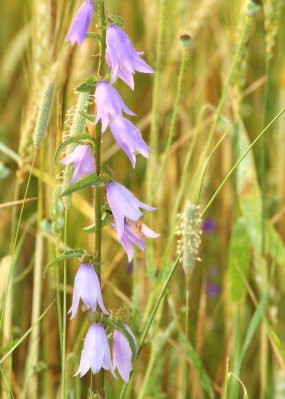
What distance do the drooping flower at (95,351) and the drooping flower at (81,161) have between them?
188mm

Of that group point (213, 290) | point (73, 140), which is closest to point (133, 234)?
point (73, 140)

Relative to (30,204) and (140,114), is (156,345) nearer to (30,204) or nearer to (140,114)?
(30,204)

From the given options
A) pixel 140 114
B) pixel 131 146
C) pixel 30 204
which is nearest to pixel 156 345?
pixel 131 146

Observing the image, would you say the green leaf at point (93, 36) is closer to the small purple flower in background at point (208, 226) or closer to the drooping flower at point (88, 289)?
the drooping flower at point (88, 289)

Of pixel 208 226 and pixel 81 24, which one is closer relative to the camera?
pixel 81 24

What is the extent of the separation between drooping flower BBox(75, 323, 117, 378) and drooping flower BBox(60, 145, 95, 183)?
0.62 feet

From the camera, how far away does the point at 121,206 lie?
0.98 meters

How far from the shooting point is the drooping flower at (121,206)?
0.98m

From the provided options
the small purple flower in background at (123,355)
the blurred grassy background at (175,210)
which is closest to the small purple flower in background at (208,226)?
the blurred grassy background at (175,210)

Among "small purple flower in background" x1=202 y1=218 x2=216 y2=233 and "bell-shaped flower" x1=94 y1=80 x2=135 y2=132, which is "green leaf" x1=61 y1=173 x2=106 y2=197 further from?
"small purple flower in background" x1=202 y1=218 x2=216 y2=233

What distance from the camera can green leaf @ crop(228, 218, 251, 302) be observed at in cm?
155

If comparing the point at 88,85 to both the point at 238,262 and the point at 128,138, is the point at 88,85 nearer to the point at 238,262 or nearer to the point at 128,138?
the point at 128,138

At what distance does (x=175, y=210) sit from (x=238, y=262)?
0.72 feet

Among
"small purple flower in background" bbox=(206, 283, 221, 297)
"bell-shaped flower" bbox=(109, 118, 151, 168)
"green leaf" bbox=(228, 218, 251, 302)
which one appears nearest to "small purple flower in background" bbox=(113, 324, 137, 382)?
"bell-shaped flower" bbox=(109, 118, 151, 168)
